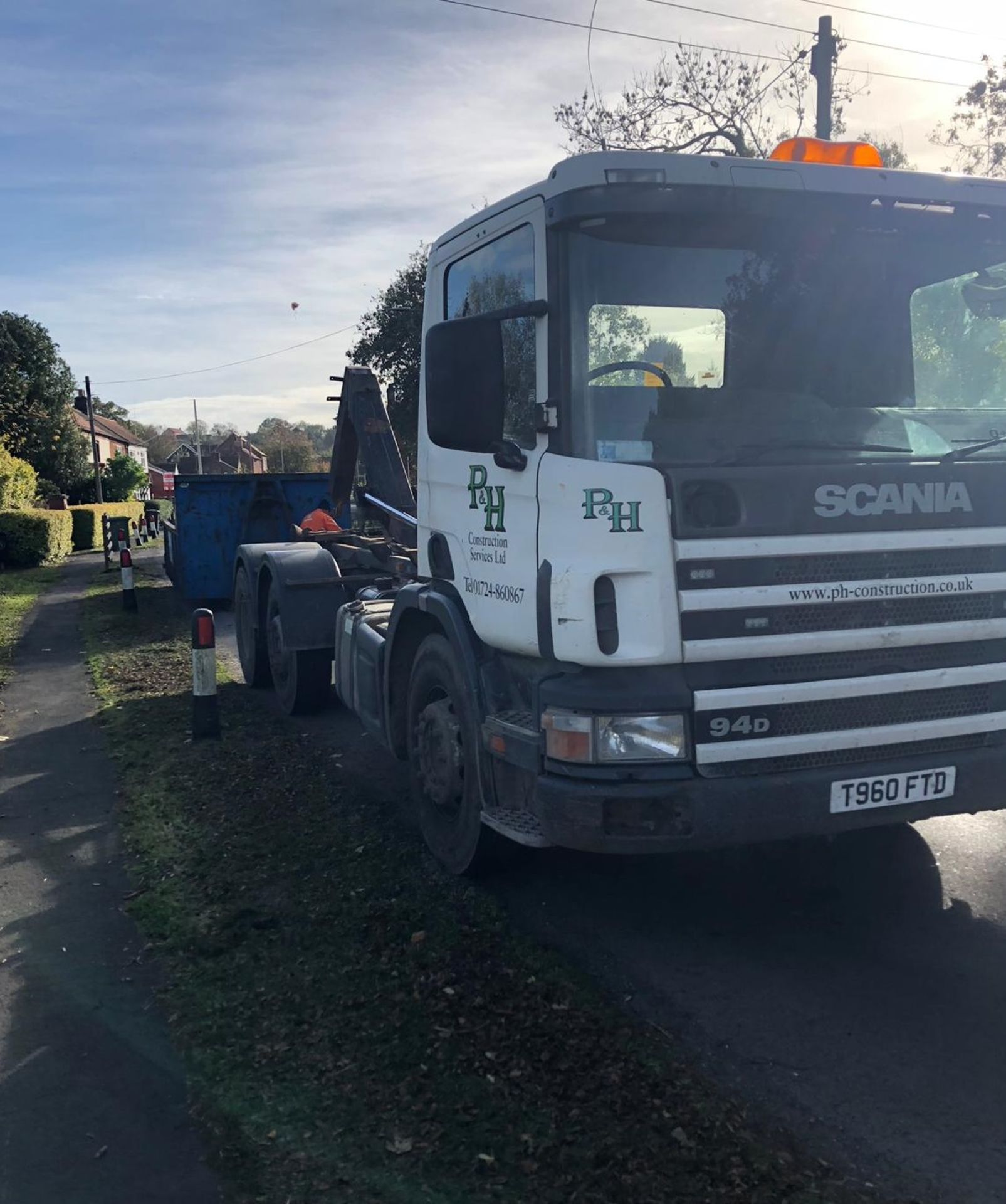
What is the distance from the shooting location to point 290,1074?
11.5 ft

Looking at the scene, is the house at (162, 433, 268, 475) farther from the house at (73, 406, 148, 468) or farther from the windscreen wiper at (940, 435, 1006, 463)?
the windscreen wiper at (940, 435, 1006, 463)

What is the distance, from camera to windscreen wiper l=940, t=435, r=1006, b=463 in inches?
156

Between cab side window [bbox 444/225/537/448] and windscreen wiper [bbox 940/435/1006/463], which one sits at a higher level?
cab side window [bbox 444/225/537/448]

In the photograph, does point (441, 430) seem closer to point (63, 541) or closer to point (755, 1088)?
point (755, 1088)

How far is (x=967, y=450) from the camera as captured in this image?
13.2 ft

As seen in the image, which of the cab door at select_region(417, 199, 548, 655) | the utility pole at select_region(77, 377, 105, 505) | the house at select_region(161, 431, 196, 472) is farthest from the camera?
the house at select_region(161, 431, 196, 472)

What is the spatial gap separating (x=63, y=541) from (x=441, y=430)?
28.6 m

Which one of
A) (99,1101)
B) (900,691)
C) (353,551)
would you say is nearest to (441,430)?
(900,691)

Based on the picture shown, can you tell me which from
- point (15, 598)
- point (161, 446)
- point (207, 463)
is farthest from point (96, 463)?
point (161, 446)

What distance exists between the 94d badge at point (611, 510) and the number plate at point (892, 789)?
3.90ft

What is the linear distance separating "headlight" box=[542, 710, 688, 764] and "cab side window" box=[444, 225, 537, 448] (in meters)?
1.10

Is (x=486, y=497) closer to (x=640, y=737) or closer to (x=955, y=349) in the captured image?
(x=640, y=737)

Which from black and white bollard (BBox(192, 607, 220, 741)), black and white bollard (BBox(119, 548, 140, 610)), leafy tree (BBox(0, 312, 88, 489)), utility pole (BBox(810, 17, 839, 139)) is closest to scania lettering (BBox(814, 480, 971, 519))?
black and white bollard (BBox(192, 607, 220, 741))

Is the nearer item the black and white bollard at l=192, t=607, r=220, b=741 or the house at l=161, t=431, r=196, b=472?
the black and white bollard at l=192, t=607, r=220, b=741
